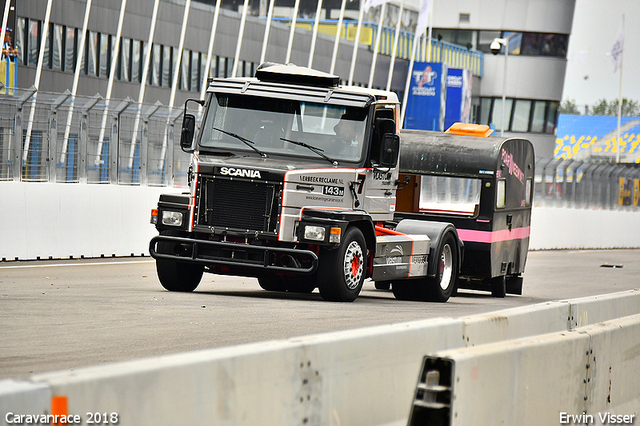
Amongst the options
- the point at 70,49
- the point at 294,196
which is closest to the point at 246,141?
the point at 294,196

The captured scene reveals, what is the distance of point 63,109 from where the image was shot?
19.7 m

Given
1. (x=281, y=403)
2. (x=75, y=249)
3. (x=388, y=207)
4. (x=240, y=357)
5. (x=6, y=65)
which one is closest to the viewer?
(x=240, y=357)

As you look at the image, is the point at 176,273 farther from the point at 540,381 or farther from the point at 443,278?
the point at 540,381

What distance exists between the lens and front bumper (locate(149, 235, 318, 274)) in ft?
43.0

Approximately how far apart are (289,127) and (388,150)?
50.1 inches

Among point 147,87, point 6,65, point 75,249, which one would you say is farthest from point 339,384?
point 147,87

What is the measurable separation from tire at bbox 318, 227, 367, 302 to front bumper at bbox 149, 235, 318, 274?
0.73ft

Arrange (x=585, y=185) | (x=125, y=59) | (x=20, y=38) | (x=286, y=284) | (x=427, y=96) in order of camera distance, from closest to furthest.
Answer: (x=286, y=284) < (x=20, y=38) < (x=585, y=185) < (x=125, y=59) < (x=427, y=96)

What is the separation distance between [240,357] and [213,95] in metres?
10.1

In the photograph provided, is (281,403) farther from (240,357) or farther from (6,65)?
(6,65)

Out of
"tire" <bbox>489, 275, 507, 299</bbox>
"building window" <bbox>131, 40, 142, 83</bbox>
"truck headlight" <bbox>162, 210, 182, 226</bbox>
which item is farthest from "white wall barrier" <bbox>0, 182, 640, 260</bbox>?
"building window" <bbox>131, 40, 142, 83</bbox>

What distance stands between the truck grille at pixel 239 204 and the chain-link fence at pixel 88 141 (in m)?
6.38

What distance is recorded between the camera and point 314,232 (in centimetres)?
1306
